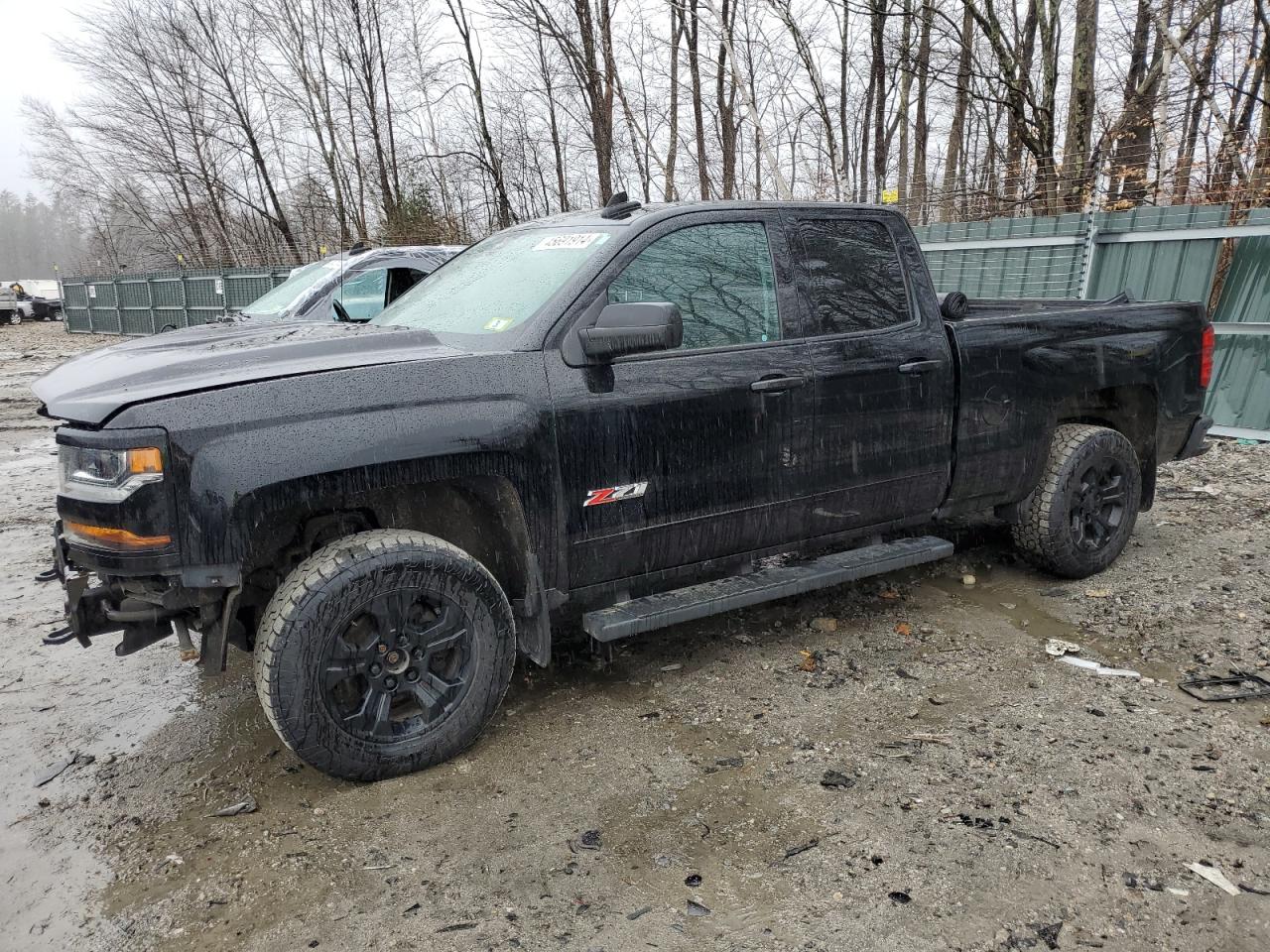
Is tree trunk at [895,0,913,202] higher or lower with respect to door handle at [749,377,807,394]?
higher

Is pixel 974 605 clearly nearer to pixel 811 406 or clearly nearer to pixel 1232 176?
pixel 811 406

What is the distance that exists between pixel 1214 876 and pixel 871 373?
213cm

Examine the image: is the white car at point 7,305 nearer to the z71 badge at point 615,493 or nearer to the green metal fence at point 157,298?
the green metal fence at point 157,298

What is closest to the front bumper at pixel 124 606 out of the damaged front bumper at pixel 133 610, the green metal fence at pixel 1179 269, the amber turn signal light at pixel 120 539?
the damaged front bumper at pixel 133 610

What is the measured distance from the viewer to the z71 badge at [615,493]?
10.1 ft

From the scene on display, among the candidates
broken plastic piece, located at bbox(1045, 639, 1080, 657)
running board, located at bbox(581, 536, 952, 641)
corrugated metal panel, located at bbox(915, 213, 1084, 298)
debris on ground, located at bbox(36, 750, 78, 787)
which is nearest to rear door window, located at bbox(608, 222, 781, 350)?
running board, located at bbox(581, 536, 952, 641)

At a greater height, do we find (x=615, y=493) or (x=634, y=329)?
(x=634, y=329)

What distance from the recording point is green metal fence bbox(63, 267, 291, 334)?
20828 millimetres

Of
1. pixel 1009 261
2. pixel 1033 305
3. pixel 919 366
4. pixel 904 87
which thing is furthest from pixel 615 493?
pixel 904 87

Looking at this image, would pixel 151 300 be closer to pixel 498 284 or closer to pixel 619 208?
pixel 498 284

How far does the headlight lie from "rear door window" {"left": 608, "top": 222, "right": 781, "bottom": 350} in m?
1.63

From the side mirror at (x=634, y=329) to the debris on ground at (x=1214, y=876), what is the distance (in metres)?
2.17

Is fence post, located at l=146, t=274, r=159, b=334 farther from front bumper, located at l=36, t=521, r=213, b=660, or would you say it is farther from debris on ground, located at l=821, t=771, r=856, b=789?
debris on ground, located at l=821, t=771, r=856, b=789

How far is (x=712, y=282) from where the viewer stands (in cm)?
344
